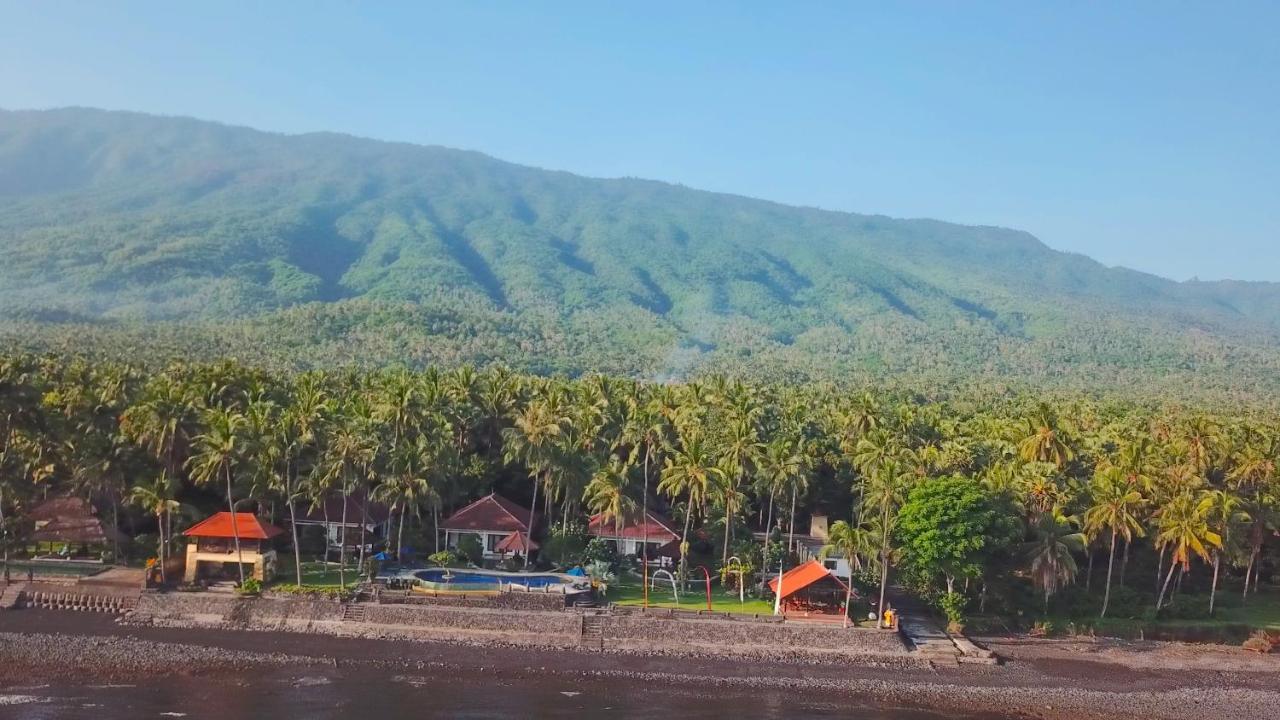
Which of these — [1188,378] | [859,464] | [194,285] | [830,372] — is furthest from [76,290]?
[1188,378]

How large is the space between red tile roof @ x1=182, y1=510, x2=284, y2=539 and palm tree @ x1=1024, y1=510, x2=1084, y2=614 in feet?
124

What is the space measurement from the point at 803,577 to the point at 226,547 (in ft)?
91.3

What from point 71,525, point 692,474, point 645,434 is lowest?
point 71,525

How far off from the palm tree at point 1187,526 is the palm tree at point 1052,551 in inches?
181

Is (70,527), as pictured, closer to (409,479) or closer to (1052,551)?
(409,479)

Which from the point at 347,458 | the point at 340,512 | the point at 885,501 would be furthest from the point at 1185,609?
the point at 340,512

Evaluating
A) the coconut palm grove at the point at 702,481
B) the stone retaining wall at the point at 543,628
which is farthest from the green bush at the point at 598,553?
the stone retaining wall at the point at 543,628

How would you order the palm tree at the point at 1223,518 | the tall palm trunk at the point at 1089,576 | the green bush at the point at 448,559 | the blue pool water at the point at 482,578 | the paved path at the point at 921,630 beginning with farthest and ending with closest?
the tall palm trunk at the point at 1089,576, the green bush at the point at 448,559, the palm tree at the point at 1223,518, the blue pool water at the point at 482,578, the paved path at the point at 921,630

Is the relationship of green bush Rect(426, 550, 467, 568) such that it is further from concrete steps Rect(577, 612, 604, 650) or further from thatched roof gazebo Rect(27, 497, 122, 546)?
thatched roof gazebo Rect(27, 497, 122, 546)

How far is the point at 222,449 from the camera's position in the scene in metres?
46.5

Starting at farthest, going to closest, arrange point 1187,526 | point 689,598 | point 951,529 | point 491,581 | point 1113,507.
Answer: point 1113,507, point 689,598, point 1187,526, point 491,581, point 951,529

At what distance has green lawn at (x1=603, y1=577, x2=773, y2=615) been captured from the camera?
46188mm

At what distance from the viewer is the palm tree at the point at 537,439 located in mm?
53406

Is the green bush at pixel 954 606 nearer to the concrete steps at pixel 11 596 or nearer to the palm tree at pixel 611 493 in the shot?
the palm tree at pixel 611 493
